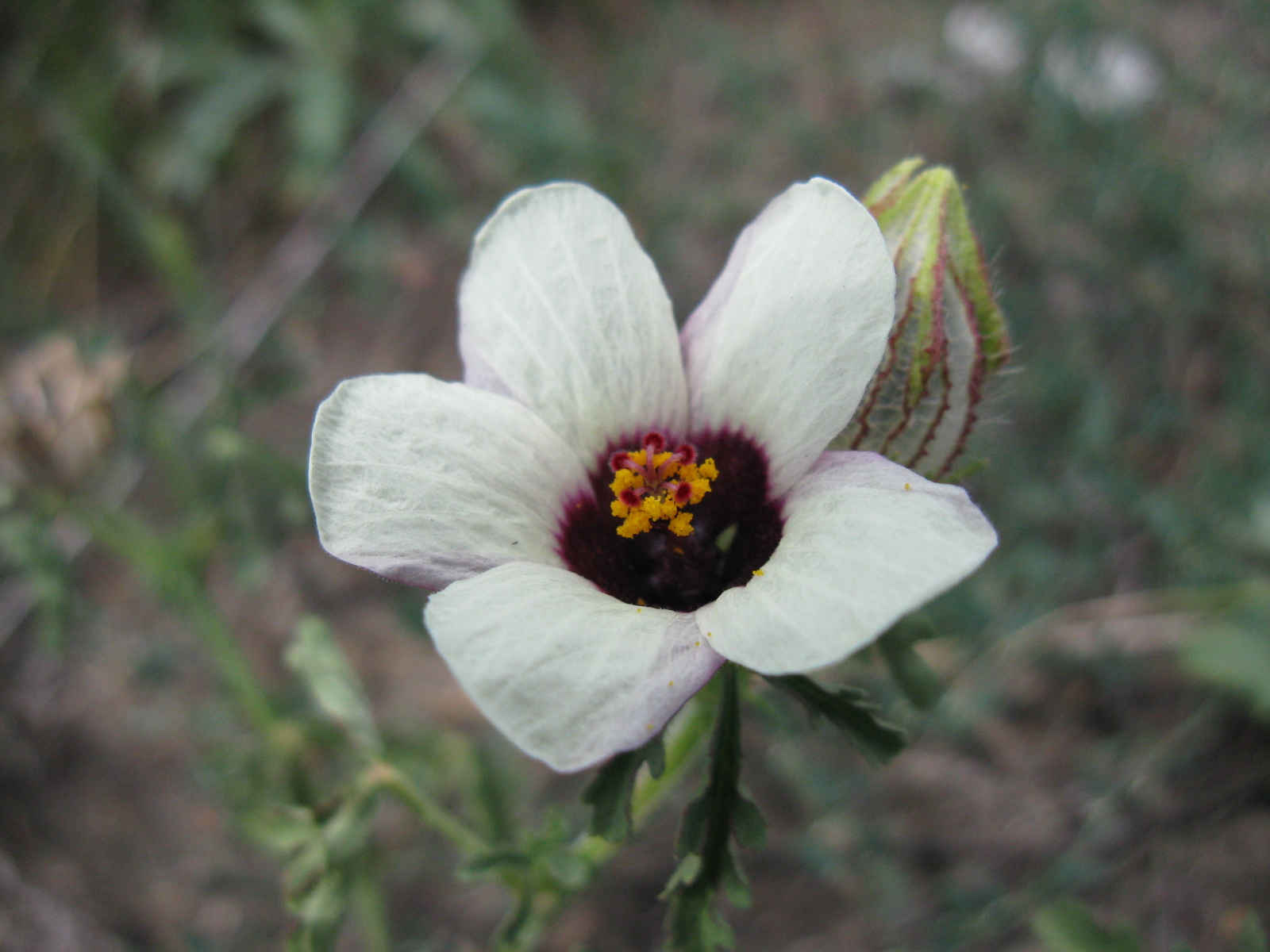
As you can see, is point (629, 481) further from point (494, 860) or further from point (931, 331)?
point (494, 860)

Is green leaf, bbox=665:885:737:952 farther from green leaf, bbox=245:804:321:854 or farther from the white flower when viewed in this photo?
green leaf, bbox=245:804:321:854

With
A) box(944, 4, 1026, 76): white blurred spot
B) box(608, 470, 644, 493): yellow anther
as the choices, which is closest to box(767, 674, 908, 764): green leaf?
box(608, 470, 644, 493): yellow anther

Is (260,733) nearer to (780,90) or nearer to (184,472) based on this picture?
(184,472)

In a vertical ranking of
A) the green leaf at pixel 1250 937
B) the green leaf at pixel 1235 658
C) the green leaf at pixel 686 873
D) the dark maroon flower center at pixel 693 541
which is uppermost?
the dark maroon flower center at pixel 693 541

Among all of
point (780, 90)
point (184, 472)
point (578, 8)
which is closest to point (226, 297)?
point (184, 472)

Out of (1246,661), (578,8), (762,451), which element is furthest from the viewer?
(578,8)

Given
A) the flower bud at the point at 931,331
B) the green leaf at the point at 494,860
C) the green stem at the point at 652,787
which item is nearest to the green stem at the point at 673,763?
the green stem at the point at 652,787

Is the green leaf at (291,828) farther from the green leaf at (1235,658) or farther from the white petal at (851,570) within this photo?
the green leaf at (1235,658)
